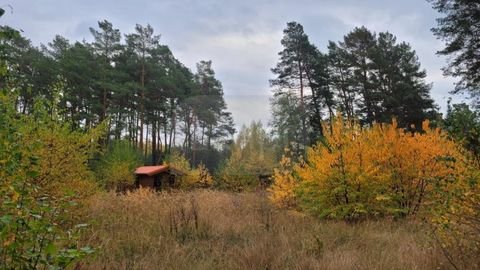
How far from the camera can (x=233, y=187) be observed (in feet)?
75.9

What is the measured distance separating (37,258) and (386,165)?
9.03 metres

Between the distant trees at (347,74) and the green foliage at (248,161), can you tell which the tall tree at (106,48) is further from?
the distant trees at (347,74)

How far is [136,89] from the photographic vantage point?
93.2 ft

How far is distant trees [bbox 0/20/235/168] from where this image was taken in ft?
87.0

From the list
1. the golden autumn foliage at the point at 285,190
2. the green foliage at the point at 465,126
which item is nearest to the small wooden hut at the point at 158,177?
the golden autumn foliage at the point at 285,190

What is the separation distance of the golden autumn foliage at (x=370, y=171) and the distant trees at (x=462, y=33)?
660 centimetres

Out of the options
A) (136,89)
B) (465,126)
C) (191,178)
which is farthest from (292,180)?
(136,89)

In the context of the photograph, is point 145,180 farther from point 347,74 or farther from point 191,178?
point 347,74

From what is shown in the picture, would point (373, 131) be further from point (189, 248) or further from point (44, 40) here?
point (44, 40)

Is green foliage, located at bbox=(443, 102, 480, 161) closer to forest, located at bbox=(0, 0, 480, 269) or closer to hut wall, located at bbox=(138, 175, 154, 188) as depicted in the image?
forest, located at bbox=(0, 0, 480, 269)

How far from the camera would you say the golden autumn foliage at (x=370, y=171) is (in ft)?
28.7

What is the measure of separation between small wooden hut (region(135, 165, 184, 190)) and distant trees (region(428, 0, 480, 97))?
1605cm

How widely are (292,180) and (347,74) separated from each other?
17.3m

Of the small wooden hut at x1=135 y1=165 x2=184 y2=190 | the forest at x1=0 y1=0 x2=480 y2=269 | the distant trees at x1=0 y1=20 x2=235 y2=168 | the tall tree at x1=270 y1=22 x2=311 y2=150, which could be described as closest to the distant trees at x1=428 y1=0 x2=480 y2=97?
the forest at x1=0 y1=0 x2=480 y2=269
